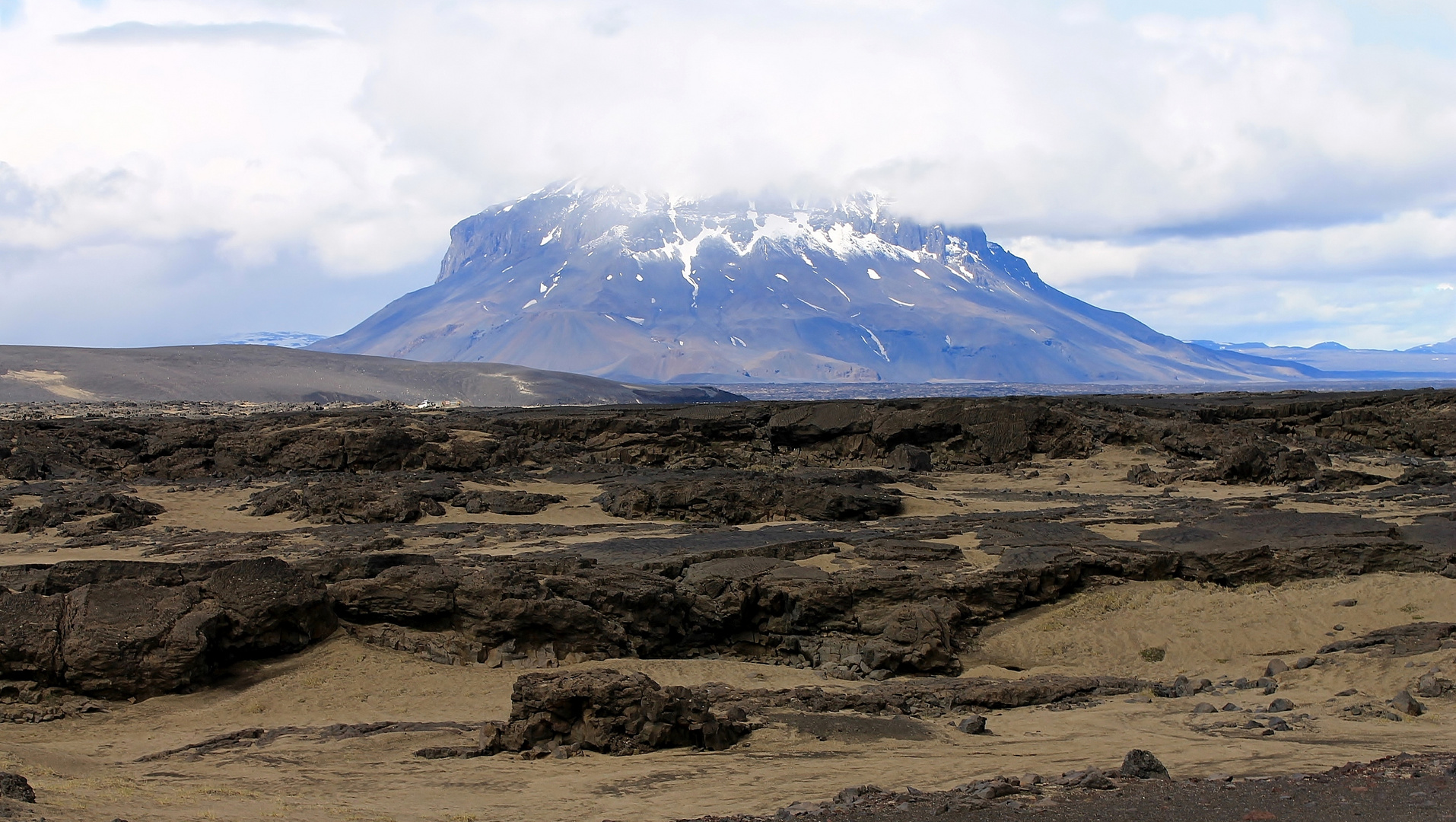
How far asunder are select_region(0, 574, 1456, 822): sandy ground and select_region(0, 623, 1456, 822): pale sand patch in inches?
1.3

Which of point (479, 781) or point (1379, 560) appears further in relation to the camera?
point (1379, 560)

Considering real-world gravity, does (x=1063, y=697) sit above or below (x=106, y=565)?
below

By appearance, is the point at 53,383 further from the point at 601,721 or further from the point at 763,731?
the point at 763,731

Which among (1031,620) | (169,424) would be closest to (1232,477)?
(1031,620)

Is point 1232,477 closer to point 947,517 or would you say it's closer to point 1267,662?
point 947,517

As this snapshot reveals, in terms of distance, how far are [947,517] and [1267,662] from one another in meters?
9.60

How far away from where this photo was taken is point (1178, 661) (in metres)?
14.9

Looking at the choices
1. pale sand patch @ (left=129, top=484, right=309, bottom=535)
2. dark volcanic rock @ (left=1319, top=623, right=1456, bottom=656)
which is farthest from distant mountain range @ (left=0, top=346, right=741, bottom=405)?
dark volcanic rock @ (left=1319, top=623, right=1456, bottom=656)

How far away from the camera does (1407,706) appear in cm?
1118

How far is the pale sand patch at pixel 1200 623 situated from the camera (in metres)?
15.1

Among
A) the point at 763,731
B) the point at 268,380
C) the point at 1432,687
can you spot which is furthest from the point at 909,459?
the point at 268,380

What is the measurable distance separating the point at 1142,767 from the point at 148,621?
435 inches

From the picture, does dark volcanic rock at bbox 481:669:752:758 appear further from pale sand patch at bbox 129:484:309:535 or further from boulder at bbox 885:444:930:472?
boulder at bbox 885:444:930:472

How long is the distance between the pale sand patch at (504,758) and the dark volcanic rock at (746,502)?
1143 cm
